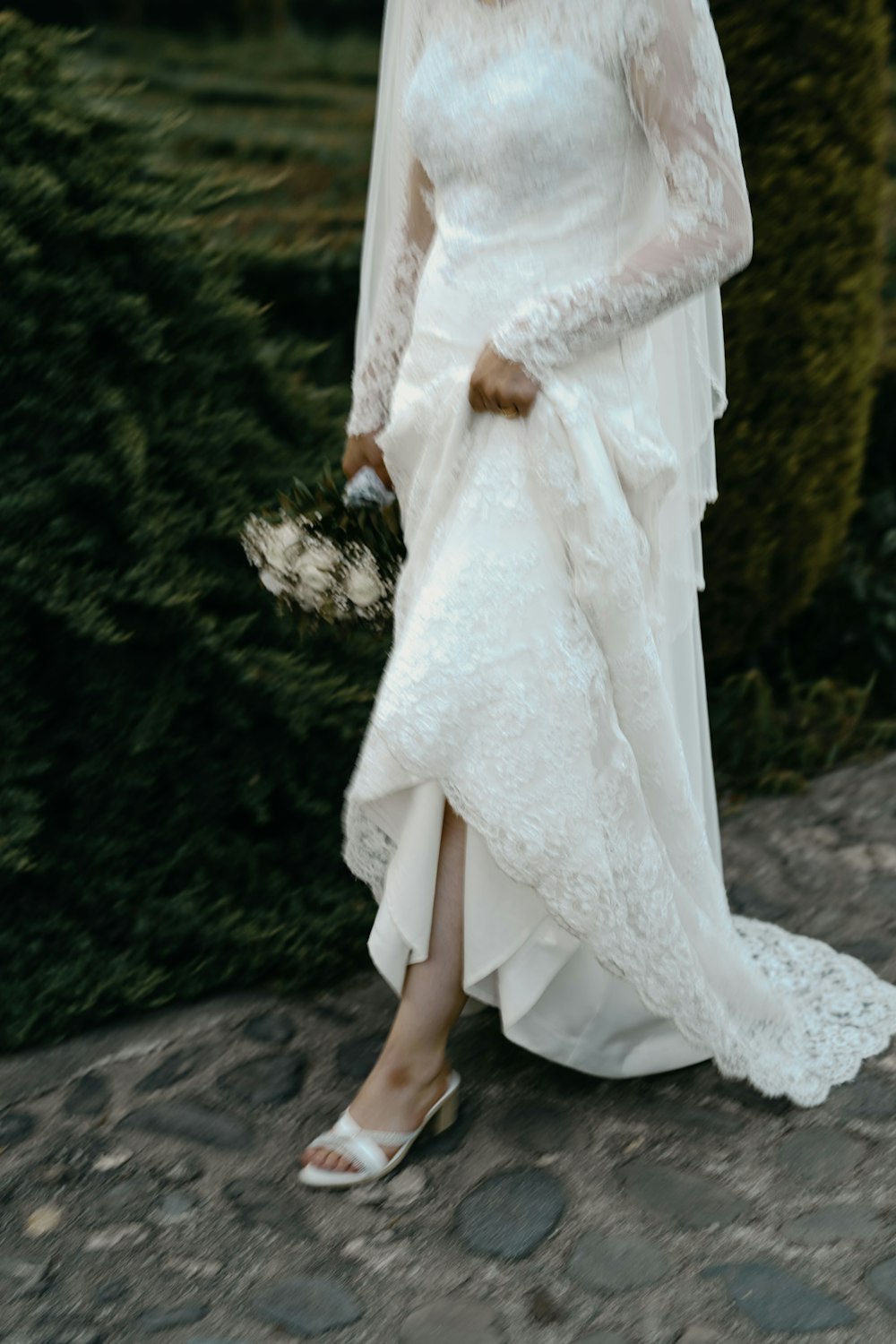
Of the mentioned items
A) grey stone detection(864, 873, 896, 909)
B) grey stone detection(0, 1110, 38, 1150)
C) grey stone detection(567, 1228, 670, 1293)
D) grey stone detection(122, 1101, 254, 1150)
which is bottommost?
grey stone detection(864, 873, 896, 909)

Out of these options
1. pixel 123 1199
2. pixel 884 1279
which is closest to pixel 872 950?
pixel 884 1279

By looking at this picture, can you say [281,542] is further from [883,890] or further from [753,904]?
[883,890]

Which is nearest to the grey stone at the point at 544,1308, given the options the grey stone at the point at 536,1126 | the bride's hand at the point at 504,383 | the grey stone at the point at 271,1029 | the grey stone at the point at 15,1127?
the grey stone at the point at 536,1126

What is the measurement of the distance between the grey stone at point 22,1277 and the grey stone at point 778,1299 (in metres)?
1.08

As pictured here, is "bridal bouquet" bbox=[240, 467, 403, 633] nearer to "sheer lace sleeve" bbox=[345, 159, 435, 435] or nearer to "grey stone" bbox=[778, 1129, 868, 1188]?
"sheer lace sleeve" bbox=[345, 159, 435, 435]

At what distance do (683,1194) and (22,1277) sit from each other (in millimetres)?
1119

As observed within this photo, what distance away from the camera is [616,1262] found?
232cm

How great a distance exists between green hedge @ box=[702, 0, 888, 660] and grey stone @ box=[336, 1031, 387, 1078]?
6.67 ft

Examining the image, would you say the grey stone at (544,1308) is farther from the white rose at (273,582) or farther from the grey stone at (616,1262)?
the white rose at (273,582)

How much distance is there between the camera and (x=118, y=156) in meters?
3.22

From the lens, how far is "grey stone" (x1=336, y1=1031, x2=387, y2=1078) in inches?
116

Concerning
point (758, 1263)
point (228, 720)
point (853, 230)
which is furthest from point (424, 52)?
point (853, 230)

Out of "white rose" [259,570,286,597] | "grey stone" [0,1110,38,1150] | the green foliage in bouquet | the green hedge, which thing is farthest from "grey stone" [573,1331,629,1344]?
the green hedge

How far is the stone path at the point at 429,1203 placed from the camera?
222 centimetres
